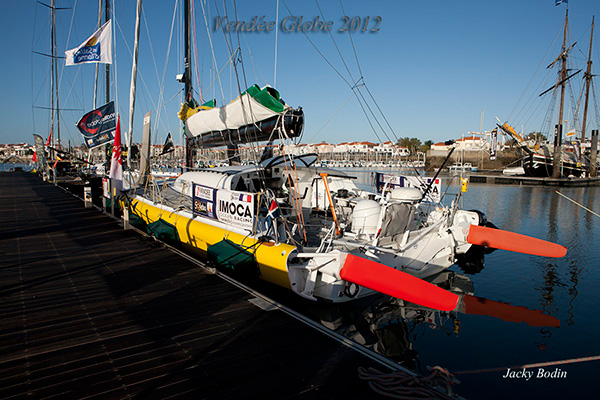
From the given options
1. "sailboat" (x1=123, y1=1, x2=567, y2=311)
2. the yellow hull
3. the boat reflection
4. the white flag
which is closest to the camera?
the boat reflection

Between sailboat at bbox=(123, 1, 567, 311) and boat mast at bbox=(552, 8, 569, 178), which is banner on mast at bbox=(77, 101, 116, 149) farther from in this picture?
boat mast at bbox=(552, 8, 569, 178)

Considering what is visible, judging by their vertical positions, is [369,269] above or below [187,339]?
above

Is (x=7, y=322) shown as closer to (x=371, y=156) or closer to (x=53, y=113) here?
(x=53, y=113)

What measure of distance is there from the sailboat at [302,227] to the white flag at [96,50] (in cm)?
580

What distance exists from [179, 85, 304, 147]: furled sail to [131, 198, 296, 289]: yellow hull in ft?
9.03

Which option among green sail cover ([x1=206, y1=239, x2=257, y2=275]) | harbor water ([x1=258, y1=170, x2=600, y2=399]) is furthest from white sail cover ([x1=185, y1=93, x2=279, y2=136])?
harbor water ([x1=258, y1=170, x2=600, y2=399])

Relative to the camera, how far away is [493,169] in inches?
2901

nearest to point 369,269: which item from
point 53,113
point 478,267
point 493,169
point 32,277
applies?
point 32,277

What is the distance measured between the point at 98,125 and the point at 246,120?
10.4m

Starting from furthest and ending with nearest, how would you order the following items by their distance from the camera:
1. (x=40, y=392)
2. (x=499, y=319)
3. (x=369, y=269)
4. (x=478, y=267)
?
(x=478, y=267) → (x=499, y=319) → (x=369, y=269) → (x=40, y=392)

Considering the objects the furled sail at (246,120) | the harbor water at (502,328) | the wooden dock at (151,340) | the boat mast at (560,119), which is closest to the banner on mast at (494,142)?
the boat mast at (560,119)

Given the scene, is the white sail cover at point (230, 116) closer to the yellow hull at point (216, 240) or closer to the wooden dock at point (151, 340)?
the yellow hull at point (216, 240)

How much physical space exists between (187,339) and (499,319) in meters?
7.14

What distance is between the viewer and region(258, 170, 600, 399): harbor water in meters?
5.88
